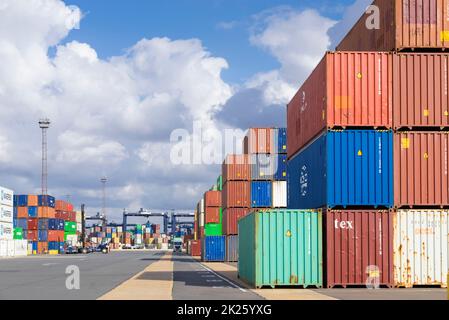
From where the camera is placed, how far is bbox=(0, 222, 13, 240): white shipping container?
113 meters

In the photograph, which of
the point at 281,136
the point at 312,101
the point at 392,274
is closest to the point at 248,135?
the point at 281,136

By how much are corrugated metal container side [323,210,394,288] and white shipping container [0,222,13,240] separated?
94643mm

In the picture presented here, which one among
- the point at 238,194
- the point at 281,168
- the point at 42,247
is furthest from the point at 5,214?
the point at 281,168

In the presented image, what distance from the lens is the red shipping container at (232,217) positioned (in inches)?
2304

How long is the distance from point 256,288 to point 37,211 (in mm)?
117385

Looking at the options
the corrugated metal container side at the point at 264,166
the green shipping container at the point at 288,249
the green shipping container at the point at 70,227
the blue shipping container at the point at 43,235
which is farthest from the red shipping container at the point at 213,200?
the green shipping container at the point at 70,227

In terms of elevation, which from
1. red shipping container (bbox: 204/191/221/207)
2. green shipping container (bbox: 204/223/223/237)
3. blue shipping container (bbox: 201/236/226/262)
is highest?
red shipping container (bbox: 204/191/221/207)

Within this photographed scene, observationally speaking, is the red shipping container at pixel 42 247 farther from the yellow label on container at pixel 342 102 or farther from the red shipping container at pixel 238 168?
the yellow label on container at pixel 342 102

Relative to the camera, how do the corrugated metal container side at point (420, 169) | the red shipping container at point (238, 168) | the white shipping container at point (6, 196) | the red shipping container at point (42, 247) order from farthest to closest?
the red shipping container at point (42, 247), the white shipping container at point (6, 196), the red shipping container at point (238, 168), the corrugated metal container side at point (420, 169)

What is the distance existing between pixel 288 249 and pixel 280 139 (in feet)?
98.7

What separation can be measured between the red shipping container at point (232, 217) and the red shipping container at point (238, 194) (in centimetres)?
42

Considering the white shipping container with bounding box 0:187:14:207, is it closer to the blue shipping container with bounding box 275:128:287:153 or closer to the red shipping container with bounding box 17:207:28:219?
the red shipping container with bounding box 17:207:28:219

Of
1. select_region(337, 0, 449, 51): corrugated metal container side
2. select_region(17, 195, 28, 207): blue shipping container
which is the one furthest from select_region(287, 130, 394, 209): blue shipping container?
select_region(17, 195, 28, 207): blue shipping container

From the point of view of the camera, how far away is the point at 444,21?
26875 millimetres
